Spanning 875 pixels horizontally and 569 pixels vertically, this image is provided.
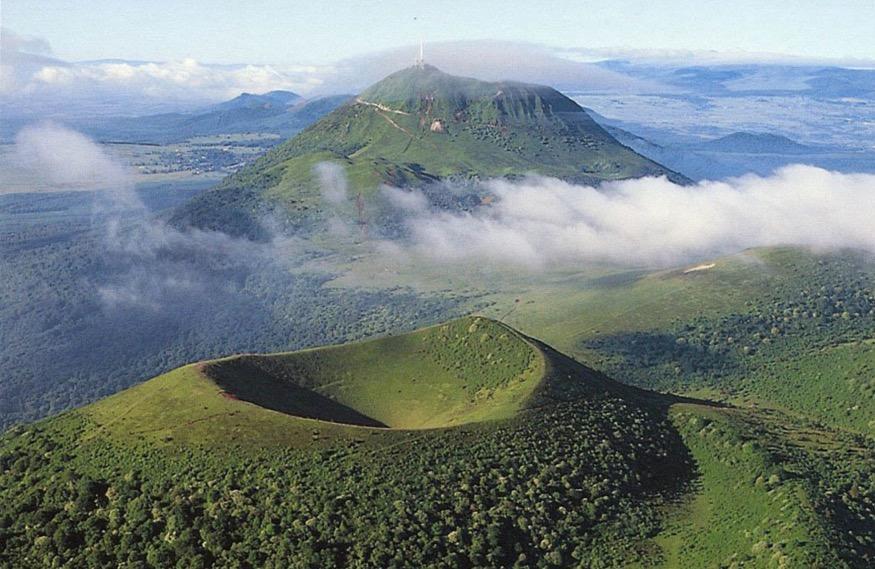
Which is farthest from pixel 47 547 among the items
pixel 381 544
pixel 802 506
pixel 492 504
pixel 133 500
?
pixel 802 506

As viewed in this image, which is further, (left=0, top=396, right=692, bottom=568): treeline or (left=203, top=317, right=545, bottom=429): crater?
(left=203, top=317, right=545, bottom=429): crater

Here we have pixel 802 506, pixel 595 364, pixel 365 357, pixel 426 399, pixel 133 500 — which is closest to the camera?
pixel 133 500

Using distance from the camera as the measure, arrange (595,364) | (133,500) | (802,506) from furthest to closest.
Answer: (595,364) → (802,506) → (133,500)

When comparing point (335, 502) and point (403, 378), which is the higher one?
point (335, 502)

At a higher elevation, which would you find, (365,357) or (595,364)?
(365,357)

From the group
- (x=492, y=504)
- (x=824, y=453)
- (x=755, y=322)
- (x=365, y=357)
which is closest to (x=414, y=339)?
(x=365, y=357)

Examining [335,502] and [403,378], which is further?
[403,378]

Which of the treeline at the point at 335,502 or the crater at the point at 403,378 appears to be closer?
the treeline at the point at 335,502

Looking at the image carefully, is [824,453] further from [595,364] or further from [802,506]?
[595,364]

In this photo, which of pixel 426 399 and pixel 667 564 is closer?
pixel 667 564

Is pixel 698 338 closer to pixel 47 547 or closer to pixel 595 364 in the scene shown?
pixel 595 364
